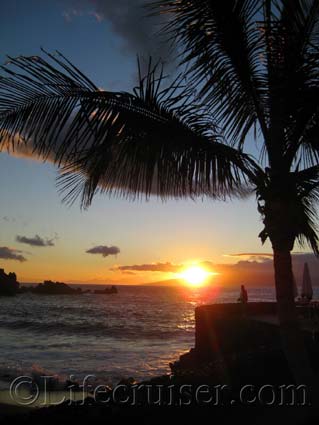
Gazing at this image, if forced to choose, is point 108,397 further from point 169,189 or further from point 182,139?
point 182,139

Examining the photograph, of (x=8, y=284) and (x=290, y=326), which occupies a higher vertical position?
(x=290, y=326)

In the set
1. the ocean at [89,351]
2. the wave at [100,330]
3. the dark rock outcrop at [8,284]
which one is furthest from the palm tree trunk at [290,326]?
the dark rock outcrop at [8,284]

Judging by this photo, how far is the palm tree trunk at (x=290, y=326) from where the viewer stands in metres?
4.53

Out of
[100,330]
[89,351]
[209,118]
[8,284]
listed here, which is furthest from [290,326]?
[8,284]

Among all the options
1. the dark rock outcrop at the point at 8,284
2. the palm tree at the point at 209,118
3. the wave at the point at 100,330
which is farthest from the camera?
the dark rock outcrop at the point at 8,284

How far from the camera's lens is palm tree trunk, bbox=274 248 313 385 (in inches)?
178

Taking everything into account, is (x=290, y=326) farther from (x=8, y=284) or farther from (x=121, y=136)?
(x=8, y=284)

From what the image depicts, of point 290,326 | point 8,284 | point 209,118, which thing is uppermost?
point 209,118

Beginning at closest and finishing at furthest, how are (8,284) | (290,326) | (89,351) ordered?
1. (290,326)
2. (89,351)
3. (8,284)

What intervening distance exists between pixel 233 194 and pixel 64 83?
7.48ft

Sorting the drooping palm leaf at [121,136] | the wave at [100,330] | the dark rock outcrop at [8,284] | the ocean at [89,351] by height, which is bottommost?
the wave at [100,330]

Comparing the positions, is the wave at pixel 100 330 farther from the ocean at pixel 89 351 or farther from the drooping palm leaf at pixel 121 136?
the drooping palm leaf at pixel 121 136

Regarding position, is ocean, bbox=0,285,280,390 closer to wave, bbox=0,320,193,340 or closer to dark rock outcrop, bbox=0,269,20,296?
wave, bbox=0,320,193,340

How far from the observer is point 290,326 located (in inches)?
179
